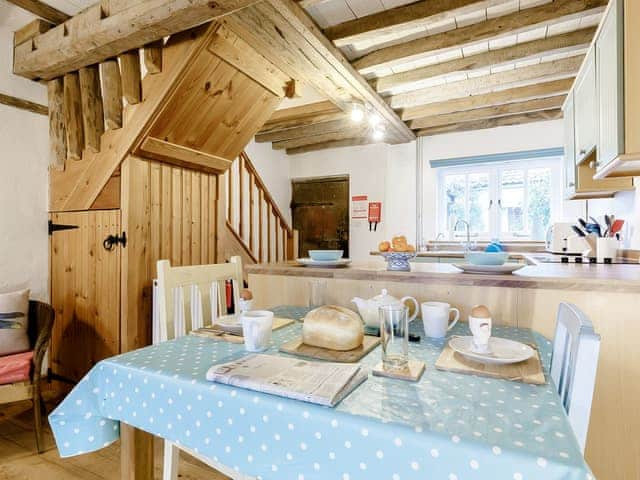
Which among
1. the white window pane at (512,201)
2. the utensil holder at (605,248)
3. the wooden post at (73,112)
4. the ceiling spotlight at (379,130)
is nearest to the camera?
the utensil holder at (605,248)

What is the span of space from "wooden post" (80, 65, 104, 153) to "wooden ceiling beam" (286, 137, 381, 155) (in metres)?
3.18

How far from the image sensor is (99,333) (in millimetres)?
2473

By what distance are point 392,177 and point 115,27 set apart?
358 cm

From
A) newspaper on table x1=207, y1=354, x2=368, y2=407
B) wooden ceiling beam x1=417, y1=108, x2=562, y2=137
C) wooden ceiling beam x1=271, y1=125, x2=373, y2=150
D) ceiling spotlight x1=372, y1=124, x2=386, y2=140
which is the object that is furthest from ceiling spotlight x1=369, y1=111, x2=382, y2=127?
newspaper on table x1=207, y1=354, x2=368, y2=407

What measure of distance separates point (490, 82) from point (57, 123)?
137 inches

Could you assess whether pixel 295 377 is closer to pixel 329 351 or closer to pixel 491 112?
pixel 329 351

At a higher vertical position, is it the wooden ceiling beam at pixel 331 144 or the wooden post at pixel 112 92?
the wooden ceiling beam at pixel 331 144

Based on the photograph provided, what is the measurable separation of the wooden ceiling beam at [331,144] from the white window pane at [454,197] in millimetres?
1197

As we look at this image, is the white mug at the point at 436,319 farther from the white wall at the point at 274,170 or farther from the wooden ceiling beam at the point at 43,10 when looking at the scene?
the white wall at the point at 274,170

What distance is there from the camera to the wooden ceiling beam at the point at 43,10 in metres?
2.23

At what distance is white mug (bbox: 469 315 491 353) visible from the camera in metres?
0.99

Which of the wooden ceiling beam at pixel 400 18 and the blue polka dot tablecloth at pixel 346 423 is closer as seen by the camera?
the blue polka dot tablecloth at pixel 346 423

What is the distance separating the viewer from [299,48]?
7.84 ft

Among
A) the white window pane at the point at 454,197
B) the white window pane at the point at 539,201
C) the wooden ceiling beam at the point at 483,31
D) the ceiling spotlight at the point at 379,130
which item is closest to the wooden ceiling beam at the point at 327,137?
the ceiling spotlight at the point at 379,130
